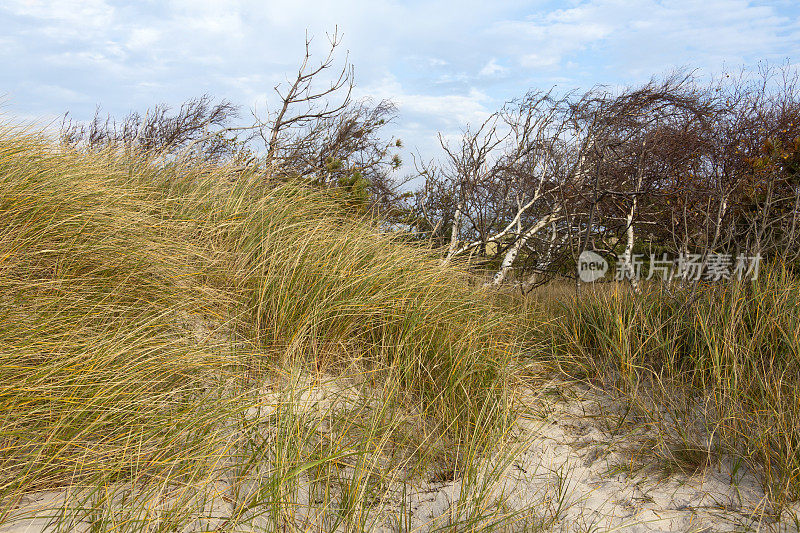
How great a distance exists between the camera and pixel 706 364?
10.7ft

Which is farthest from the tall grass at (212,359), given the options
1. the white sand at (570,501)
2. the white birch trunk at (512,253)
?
the white birch trunk at (512,253)

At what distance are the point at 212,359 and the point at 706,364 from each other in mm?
2920

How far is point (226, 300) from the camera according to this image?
311 centimetres

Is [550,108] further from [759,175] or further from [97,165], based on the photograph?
[97,165]

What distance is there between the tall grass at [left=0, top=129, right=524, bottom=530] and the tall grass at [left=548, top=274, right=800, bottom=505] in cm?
67

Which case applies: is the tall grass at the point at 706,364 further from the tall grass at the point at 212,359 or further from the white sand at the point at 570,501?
the tall grass at the point at 212,359

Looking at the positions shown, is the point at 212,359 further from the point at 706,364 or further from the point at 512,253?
the point at 512,253

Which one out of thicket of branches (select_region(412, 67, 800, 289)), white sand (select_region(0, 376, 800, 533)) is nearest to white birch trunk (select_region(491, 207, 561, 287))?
thicket of branches (select_region(412, 67, 800, 289))

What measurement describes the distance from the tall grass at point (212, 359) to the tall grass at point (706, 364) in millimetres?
669

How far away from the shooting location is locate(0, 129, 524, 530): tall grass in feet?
6.32

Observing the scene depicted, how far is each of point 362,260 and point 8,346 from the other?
90.8 inches

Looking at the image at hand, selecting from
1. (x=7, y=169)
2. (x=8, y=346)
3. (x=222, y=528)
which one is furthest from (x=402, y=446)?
(x=7, y=169)

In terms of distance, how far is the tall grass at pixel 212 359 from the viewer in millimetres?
1927

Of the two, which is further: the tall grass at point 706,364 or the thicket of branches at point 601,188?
the thicket of branches at point 601,188
